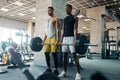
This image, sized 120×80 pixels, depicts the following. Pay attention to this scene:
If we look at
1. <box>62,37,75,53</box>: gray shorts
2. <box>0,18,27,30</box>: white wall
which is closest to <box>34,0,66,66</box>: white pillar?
<box>62,37,75,53</box>: gray shorts

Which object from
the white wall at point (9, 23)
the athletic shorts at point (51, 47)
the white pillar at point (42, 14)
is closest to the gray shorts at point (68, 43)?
the athletic shorts at point (51, 47)

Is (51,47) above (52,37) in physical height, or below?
below

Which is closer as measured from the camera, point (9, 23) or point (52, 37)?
point (52, 37)

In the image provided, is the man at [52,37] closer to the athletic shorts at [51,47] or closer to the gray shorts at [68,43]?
the athletic shorts at [51,47]

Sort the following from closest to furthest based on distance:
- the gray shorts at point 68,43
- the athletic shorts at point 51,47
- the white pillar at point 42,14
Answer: the gray shorts at point 68,43, the athletic shorts at point 51,47, the white pillar at point 42,14

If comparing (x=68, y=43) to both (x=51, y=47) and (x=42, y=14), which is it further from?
(x=42, y=14)

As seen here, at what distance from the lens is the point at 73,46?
3117 millimetres

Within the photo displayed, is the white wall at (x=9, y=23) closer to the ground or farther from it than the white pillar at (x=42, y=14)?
farther from it

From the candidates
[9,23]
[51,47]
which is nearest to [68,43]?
[51,47]

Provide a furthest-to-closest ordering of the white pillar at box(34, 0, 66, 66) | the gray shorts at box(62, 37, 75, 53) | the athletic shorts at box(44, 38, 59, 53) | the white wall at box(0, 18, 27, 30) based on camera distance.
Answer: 1. the white wall at box(0, 18, 27, 30)
2. the white pillar at box(34, 0, 66, 66)
3. the athletic shorts at box(44, 38, 59, 53)
4. the gray shorts at box(62, 37, 75, 53)

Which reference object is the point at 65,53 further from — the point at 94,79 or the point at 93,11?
the point at 93,11

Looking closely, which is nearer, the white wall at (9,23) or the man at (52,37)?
the man at (52,37)

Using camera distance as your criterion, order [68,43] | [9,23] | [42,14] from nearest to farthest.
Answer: [68,43]
[42,14]
[9,23]

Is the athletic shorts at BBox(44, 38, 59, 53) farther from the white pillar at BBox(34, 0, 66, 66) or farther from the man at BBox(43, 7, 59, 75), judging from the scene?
the white pillar at BBox(34, 0, 66, 66)
